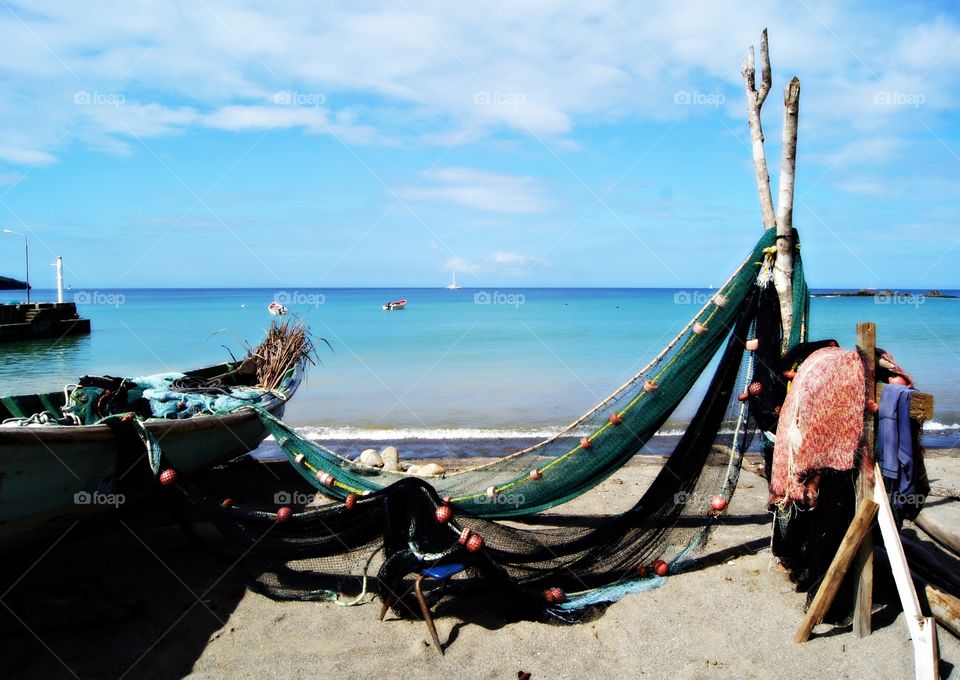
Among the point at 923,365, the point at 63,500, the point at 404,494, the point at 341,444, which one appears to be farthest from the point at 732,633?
the point at 923,365

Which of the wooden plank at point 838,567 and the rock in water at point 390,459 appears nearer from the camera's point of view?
the wooden plank at point 838,567

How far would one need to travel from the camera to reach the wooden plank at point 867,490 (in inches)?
138

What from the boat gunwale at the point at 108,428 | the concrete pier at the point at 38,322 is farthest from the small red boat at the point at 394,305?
the boat gunwale at the point at 108,428

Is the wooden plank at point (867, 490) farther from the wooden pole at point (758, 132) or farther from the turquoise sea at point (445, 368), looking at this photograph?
the turquoise sea at point (445, 368)

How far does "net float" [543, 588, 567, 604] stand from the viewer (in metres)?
3.95

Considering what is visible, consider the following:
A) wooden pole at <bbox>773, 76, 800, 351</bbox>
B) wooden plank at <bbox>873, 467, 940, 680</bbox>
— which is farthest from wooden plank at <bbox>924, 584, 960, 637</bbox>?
wooden pole at <bbox>773, 76, 800, 351</bbox>

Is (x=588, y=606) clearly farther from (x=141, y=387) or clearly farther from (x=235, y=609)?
(x=141, y=387)

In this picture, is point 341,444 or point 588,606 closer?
point 588,606

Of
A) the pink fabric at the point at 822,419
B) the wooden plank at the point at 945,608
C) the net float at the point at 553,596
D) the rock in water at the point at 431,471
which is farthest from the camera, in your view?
the rock in water at the point at 431,471

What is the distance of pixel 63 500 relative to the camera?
417 cm

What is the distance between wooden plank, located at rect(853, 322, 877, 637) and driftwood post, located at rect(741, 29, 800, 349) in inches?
34.7

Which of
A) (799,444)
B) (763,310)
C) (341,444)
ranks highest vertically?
(763,310)

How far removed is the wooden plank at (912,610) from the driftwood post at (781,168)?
1.36 metres

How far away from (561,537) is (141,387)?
13.4ft
